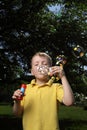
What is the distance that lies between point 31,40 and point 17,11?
4.10 ft

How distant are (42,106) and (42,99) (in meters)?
0.07

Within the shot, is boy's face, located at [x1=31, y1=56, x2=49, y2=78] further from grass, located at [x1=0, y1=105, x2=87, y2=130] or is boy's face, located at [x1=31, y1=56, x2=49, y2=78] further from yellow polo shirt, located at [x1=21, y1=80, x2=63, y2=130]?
grass, located at [x1=0, y1=105, x2=87, y2=130]

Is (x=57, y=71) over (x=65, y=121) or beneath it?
over

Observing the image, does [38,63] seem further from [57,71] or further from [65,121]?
[65,121]

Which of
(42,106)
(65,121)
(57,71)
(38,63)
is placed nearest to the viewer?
(57,71)

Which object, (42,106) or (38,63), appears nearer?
(42,106)

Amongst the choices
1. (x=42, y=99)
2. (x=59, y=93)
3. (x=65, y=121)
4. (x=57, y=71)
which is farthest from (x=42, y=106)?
(x=65, y=121)

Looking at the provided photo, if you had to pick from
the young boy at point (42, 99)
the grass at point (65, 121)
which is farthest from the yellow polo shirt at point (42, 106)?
the grass at point (65, 121)

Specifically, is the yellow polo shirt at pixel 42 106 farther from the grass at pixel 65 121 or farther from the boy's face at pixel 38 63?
the grass at pixel 65 121

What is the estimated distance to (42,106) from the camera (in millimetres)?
4668

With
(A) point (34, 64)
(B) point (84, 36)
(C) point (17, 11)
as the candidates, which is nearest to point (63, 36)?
(B) point (84, 36)

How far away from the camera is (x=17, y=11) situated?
676 inches

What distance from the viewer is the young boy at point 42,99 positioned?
4.62 metres

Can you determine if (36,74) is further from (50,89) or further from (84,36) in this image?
(84,36)
